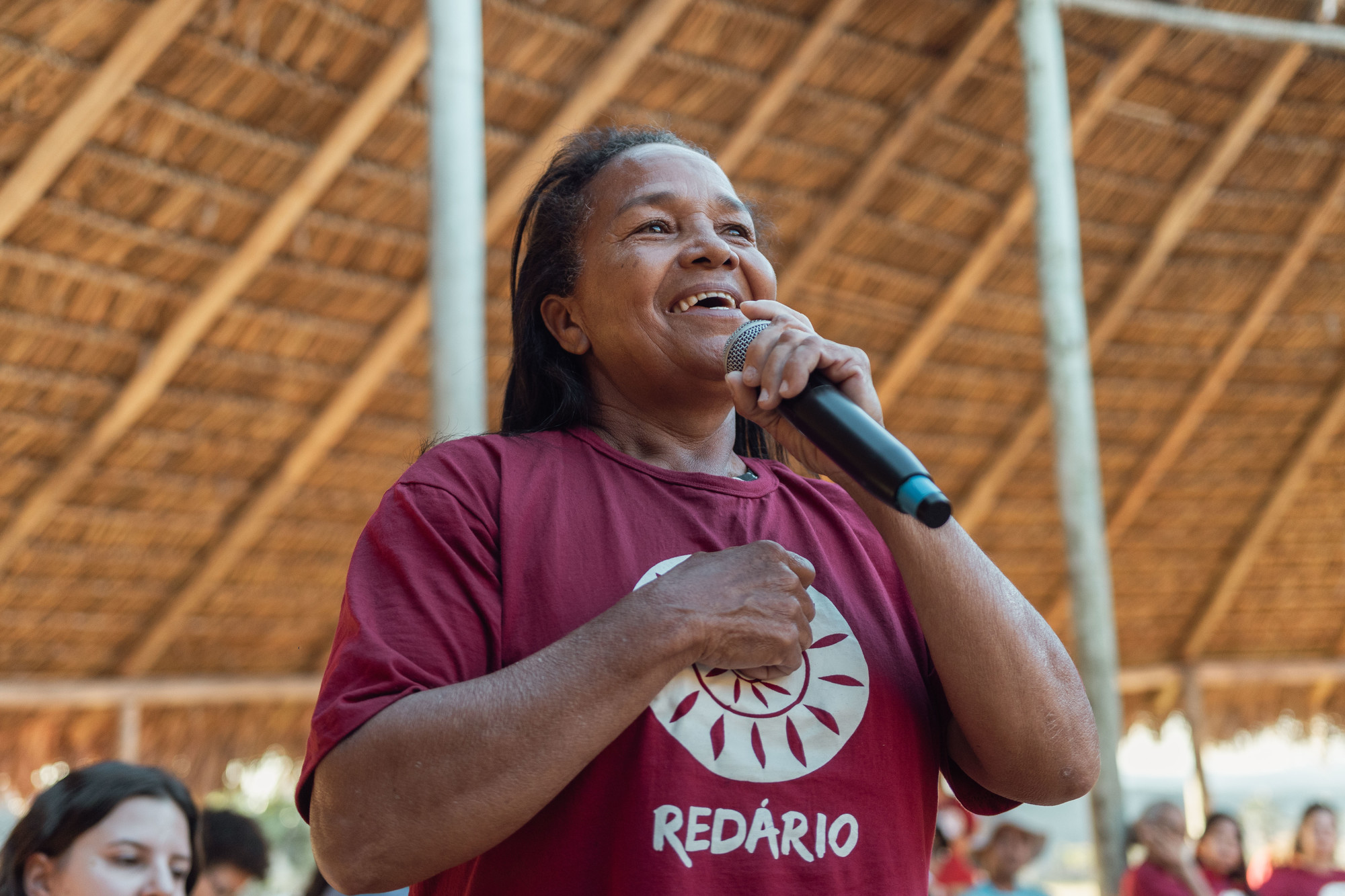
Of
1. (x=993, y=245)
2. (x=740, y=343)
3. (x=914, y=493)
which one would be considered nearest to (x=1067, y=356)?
(x=993, y=245)

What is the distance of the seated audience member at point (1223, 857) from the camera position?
547cm

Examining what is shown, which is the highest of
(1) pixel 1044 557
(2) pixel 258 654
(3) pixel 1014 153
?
(3) pixel 1014 153

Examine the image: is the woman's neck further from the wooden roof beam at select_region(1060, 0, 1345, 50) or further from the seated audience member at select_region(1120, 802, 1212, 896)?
the wooden roof beam at select_region(1060, 0, 1345, 50)

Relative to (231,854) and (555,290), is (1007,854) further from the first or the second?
(555,290)

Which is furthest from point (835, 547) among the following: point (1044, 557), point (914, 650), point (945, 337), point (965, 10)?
point (1044, 557)

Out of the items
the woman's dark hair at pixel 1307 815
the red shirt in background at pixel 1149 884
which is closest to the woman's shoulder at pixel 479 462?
the red shirt in background at pixel 1149 884

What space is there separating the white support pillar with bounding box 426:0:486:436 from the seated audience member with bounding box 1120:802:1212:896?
282 centimetres

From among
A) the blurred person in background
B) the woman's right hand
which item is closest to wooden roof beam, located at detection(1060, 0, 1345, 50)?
the blurred person in background

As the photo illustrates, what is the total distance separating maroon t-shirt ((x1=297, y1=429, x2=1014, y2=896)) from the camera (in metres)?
1.04

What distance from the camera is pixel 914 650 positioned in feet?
4.12

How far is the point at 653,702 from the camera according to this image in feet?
3.52

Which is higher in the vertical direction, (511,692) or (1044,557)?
(1044,557)

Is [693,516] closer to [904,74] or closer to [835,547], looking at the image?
[835,547]

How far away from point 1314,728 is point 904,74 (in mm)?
6517
